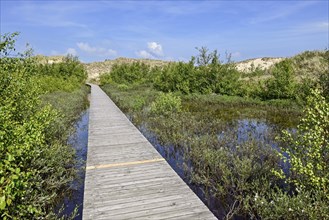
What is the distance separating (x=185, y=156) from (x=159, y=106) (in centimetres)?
694

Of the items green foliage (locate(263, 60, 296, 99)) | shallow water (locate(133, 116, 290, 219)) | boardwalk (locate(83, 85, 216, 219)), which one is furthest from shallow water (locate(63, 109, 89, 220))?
green foliage (locate(263, 60, 296, 99))

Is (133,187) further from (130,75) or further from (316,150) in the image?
(130,75)

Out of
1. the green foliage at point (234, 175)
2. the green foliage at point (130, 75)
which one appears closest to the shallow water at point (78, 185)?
the green foliage at point (234, 175)

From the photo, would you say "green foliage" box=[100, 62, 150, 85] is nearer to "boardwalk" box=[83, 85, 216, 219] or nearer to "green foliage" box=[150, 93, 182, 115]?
"green foliage" box=[150, 93, 182, 115]

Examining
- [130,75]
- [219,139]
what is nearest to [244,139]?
[219,139]

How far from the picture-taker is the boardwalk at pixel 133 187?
463 centimetres

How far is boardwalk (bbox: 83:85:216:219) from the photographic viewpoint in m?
4.63

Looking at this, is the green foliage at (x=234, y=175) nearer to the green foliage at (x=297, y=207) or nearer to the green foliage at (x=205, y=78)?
the green foliage at (x=297, y=207)

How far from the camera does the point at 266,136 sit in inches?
417

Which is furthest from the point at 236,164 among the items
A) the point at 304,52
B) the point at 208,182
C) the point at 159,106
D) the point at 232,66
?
the point at 304,52

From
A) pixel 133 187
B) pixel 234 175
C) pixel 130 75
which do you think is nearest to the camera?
pixel 133 187

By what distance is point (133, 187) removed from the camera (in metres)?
5.57

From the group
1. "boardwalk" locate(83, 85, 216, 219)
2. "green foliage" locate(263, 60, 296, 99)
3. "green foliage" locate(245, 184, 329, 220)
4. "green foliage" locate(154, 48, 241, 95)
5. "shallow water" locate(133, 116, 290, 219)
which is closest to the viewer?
"green foliage" locate(245, 184, 329, 220)

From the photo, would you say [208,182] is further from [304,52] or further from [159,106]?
[304,52]
